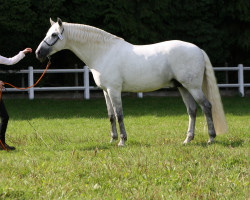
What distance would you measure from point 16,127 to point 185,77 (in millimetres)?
4942

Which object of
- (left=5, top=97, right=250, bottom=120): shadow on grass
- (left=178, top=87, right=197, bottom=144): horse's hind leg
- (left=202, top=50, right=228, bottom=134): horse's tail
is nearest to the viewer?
(left=202, top=50, right=228, bottom=134): horse's tail

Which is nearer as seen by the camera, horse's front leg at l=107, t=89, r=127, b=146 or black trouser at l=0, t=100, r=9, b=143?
black trouser at l=0, t=100, r=9, b=143

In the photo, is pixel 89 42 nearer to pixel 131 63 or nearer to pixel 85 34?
pixel 85 34

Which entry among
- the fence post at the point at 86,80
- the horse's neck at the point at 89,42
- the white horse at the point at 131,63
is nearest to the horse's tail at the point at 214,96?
the white horse at the point at 131,63

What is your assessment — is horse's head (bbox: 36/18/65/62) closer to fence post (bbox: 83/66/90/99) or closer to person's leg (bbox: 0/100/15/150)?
person's leg (bbox: 0/100/15/150)

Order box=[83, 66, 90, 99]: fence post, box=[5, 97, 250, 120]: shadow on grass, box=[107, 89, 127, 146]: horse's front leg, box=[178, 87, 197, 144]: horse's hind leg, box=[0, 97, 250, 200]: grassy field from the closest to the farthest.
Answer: box=[0, 97, 250, 200]: grassy field → box=[107, 89, 127, 146]: horse's front leg → box=[178, 87, 197, 144]: horse's hind leg → box=[5, 97, 250, 120]: shadow on grass → box=[83, 66, 90, 99]: fence post

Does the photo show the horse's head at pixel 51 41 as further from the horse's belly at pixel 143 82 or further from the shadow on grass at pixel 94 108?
the shadow on grass at pixel 94 108

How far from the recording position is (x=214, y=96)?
283 inches

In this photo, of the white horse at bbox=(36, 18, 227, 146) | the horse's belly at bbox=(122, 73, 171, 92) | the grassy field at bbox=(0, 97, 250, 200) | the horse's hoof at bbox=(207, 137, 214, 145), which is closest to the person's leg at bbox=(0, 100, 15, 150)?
the grassy field at bbox=(0, 97, 250, 200)

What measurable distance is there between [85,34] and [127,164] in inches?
112

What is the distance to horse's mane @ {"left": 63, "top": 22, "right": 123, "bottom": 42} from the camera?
7.01 meters

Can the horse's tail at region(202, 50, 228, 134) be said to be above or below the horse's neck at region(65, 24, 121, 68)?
below

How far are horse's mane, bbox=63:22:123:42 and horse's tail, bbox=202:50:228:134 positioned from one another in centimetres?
186

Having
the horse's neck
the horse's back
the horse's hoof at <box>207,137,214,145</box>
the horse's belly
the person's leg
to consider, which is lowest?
the horse's hoof at <box>207,137,214,145</box>
